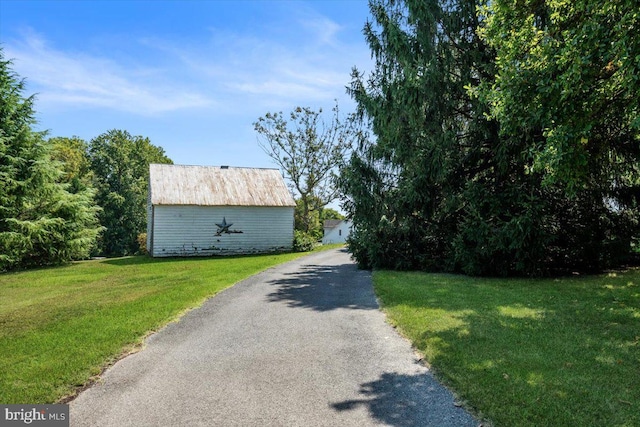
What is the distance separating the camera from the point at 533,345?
218 inches

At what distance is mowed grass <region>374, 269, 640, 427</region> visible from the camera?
12.3 ft

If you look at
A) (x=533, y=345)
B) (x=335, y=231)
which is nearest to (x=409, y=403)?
(x=533, y=345)

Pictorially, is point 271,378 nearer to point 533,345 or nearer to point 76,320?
point 533,345

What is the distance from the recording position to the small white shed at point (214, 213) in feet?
74.4

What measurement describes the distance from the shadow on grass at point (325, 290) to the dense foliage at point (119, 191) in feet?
107

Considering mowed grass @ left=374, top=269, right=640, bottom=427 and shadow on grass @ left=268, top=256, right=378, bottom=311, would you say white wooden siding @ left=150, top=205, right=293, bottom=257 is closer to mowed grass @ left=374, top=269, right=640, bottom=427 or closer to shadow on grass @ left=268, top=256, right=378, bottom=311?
shadow on grass @ left=268, top=256, right=378, bottom=311

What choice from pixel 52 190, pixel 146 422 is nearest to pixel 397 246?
pixel 146 422

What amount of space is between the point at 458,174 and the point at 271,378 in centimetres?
1082

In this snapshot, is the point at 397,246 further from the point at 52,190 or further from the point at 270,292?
the point at 52,190

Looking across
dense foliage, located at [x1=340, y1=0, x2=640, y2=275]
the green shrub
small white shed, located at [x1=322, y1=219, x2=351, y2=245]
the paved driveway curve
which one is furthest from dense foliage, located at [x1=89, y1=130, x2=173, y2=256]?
the paved driveway curve

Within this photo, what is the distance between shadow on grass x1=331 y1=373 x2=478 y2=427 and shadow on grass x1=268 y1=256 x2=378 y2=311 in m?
3.73

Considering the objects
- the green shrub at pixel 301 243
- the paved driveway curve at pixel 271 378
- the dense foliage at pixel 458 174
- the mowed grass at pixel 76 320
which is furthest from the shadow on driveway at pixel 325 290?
the green shrub at pixel 301 243

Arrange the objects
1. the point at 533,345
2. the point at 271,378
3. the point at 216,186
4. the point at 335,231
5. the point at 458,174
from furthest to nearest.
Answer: the point at 335,231 → the point at 216,186 → the point at 458,174 → the point at 533,345 → the point at 271,378

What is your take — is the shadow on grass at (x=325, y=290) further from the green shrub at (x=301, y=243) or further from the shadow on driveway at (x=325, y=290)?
the green shrub at (x=301, y=243)
